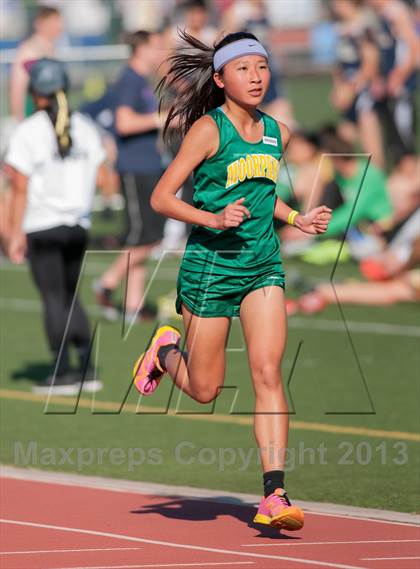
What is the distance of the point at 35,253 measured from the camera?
1116 cm

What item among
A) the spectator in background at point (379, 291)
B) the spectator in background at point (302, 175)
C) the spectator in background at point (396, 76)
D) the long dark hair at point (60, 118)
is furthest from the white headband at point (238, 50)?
the spectator in background at point (396, 76)

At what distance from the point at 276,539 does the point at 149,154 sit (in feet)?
25.6

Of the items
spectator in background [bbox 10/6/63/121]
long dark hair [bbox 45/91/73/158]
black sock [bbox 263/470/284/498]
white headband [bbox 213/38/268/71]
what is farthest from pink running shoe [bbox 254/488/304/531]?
spectator in background [bbox 10/6/63/121]

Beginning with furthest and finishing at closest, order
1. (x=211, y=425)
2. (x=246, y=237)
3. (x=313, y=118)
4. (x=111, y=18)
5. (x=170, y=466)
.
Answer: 1. (x=111, y=18)
2. (x=313, y=118)
3. (x=211, y=425)
4. (x=170, y=466)
5. (x=246, y=237)

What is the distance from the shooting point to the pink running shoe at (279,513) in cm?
680

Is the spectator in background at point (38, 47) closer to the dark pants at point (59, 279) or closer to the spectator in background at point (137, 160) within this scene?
the spectator in background at point (137, 160)

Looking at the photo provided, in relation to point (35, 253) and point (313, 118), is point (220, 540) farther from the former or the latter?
point (313, 118)

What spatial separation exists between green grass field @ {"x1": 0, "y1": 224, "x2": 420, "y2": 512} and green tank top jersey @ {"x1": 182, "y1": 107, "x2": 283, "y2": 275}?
166cm

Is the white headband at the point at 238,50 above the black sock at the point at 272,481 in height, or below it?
above

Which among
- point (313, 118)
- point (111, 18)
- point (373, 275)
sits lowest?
point (373, 275)

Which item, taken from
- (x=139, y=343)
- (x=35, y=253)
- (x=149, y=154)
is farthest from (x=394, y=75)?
(x=35, y=253)

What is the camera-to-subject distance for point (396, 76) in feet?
75.6

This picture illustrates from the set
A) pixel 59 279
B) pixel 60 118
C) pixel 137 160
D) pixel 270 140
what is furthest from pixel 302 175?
pixel 270 140

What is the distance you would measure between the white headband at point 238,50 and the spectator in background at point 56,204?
3.79 m
